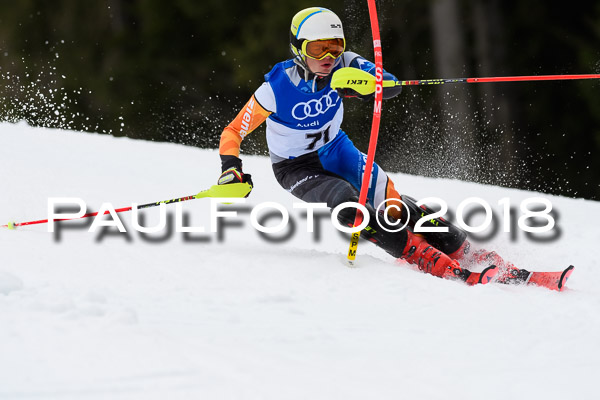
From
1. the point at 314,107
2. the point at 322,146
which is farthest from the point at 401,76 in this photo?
the point at 314,107

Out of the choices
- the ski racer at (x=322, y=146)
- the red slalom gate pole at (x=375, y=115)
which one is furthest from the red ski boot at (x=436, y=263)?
the red slalom gate pole at (x=375, y=115)

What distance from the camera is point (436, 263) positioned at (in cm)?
351

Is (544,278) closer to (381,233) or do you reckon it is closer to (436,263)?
(436,263)

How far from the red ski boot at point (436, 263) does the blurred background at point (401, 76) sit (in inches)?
211

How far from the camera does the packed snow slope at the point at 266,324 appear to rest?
2.00m

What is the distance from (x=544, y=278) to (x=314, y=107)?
1499 mm

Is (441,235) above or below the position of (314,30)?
below

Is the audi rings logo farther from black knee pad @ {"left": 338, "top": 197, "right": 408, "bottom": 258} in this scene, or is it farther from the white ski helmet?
black knee pad @ {"left": 338, "top": 197, "right": 408, "bottom": 258}

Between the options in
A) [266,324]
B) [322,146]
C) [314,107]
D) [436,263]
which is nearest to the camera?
[266,324]

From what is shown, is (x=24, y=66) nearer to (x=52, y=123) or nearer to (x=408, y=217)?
(x=52, y=123)

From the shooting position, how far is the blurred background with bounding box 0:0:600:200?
12.6 metres

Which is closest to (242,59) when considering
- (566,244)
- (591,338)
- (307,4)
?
(307,4)


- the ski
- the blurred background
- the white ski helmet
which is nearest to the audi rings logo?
the white ski helmet

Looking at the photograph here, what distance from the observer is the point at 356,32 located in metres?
13.5
